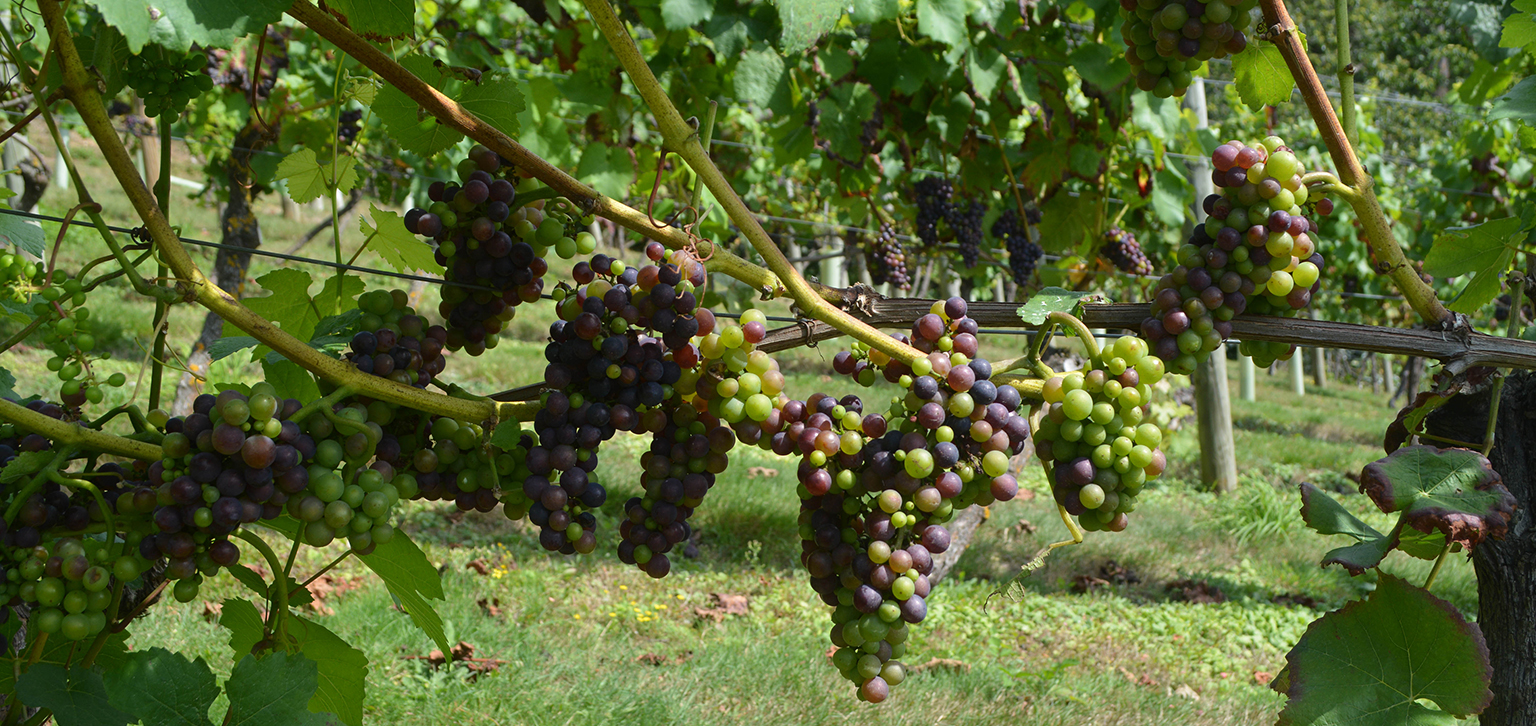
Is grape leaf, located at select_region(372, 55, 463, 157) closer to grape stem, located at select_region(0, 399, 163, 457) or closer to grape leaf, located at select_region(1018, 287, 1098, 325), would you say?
grape stem, located at select_region(0, 399, 163, 457)

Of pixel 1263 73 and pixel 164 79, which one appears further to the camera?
pixel 1263 73

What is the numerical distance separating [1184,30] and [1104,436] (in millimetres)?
391

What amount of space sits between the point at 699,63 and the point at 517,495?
2.58 metres

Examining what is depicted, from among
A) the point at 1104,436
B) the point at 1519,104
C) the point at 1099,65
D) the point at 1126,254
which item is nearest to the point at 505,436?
the point at 1104,436

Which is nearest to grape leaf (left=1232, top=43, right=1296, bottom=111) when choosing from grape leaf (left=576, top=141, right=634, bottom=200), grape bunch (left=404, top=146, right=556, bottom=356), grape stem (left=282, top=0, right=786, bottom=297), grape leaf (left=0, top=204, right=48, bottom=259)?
grape stem (left=282, top=0, right=786, bottom=297)

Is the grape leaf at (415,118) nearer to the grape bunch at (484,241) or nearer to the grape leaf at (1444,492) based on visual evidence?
the grape bunch at (484,241)

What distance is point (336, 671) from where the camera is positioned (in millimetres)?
1079

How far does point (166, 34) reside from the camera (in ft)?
2.41

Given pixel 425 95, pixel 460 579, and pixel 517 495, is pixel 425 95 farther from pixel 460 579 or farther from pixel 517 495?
pixel 460 579

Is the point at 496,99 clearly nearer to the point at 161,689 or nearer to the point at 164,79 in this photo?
the point at 164,79

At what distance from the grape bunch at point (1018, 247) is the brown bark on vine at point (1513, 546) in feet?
9.48

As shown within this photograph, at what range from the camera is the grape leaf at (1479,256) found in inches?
50.1

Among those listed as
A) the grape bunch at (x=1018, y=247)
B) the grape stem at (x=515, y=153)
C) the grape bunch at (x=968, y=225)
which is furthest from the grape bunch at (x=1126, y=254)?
the grape stem at (x=515, y=153)

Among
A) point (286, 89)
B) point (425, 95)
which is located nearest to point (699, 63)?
point (286, 89)
